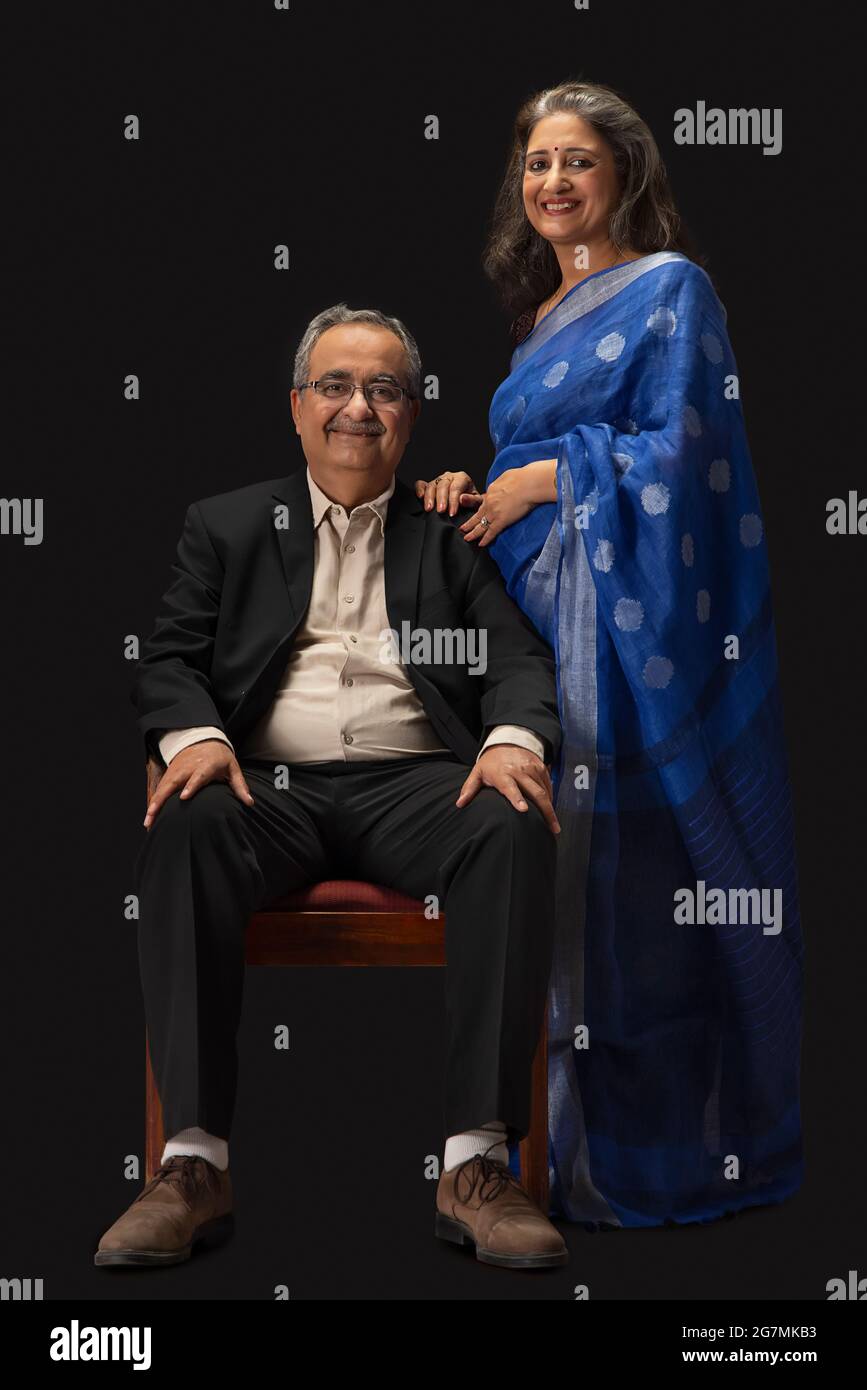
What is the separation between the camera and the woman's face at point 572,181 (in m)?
5.25

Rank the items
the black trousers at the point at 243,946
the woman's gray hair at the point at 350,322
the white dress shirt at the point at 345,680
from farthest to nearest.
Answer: the woman's gray hair at the point at 350,322, the white dress shirt at the point at 345,680, the black trousers at the point at 243,946

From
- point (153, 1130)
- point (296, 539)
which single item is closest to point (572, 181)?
point (296, 539)

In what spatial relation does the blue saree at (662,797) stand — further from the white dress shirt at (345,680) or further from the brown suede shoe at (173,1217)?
the brown suede shoe at (173,1217)

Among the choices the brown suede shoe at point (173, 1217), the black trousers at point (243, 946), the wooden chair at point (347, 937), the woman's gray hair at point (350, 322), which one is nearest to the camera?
the brown suede shoe at point (173, 1217)

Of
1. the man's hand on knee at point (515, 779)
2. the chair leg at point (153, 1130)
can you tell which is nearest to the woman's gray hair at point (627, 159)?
the man's hand on knee at point (515, 779)

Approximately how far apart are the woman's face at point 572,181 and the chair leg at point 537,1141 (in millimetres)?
1921

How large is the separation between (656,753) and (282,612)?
0.93 meters

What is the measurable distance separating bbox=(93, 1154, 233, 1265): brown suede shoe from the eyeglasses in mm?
1774

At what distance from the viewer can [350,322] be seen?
5.20 metres

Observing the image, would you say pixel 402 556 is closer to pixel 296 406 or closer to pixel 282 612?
pixel 282 612

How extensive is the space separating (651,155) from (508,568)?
1.08m

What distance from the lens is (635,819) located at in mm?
4957

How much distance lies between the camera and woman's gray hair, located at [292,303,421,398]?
5191mm

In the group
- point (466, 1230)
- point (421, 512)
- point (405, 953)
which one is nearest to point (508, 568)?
point (421, 512)
